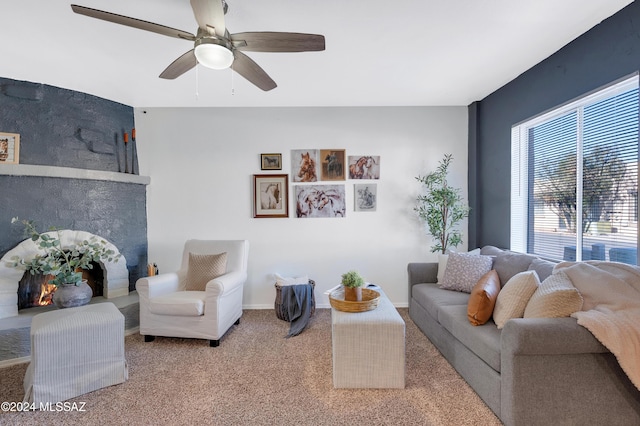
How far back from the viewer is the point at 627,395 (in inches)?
60.5

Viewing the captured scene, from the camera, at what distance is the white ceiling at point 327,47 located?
1.89 metres

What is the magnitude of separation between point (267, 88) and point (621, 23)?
98.7 inches

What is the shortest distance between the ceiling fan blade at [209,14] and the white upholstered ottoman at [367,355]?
194 cm

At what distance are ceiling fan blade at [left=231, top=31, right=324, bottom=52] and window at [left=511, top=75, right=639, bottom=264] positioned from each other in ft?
7.05

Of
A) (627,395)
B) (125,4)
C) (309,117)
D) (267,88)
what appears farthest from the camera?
(309,117)

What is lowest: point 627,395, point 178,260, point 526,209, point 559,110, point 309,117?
point 627,395

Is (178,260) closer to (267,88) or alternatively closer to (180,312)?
(180,312)

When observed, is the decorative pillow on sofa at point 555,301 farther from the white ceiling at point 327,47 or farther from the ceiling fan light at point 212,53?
the ceiling fan light at point 212,53

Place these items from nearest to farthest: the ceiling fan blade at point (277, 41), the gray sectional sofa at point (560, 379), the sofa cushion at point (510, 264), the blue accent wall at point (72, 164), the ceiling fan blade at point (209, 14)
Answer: the ceiling fan blade at point (209, 14) → the gray sectional sofa at point (560, 379) → the ceiling fan blade at point (277, 41) → the sofa cushion at point (510, 264) → the blue accent wall at point (72, 164)

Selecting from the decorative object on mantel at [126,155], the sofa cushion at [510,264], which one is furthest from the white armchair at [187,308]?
the sofa cushion at [510,264]

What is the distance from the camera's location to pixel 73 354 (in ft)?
6.42

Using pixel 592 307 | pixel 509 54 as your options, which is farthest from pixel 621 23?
pixel 592 307

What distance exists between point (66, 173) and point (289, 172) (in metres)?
2.34

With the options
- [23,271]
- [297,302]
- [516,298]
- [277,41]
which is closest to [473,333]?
[516,298]
